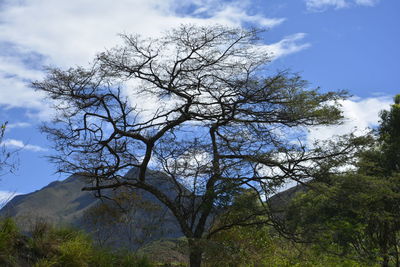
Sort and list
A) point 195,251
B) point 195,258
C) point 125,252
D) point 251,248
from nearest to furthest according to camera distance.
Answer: point 195,251
point 125,252
point 195,258
point 251,248

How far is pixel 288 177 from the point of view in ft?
33.4

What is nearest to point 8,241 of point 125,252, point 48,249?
point 48,249

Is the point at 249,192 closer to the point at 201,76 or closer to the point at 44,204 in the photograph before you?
the point at 201,76

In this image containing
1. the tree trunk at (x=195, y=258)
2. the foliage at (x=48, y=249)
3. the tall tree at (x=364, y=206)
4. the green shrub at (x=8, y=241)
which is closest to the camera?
the green shrub at (x=8, y=241)

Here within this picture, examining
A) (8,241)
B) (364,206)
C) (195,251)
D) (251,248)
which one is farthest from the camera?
(251,248)

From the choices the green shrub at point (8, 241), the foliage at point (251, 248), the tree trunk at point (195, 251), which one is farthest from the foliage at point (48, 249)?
the foliage at point (251, 248)

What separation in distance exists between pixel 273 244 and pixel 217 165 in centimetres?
373

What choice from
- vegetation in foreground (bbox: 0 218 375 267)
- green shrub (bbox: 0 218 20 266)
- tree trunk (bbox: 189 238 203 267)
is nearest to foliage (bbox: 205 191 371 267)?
vegetation in foreground (bbox: 0 218 375 267)

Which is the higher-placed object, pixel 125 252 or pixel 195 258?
pixel 125 252

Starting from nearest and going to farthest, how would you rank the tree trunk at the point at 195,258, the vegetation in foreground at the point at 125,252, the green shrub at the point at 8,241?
the green shrub at the point at 8,241, the vegetation in foreground at the point at 125,252, the tree trunk at the point at 195,258

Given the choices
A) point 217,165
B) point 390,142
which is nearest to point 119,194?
point 217,165

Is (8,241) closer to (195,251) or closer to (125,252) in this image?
(125,252)

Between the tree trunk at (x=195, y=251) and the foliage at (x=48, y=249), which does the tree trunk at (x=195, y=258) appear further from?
the foliage at (x=48, y=249)

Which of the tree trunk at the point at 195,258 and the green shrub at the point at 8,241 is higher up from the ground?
the green shrub at the point at 8,241
